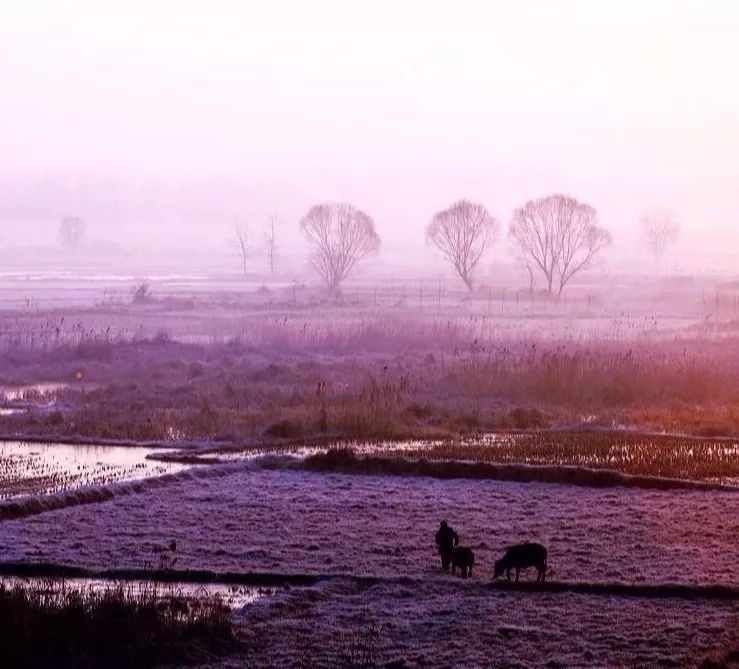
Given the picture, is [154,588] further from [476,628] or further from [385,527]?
[385,527]

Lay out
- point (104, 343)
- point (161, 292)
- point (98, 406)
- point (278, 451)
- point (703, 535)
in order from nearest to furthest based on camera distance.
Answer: point (703, 535) → point (278, 451) → point (98, 406) → point (104, 343) → point (161, 292)

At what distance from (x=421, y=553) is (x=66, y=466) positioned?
9657 mm

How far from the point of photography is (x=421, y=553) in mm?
14352

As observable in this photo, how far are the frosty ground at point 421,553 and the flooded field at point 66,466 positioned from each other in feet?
4.40

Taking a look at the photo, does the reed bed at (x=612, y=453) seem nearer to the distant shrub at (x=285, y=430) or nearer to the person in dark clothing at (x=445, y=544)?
the distant shrub at (x=285, y=430)

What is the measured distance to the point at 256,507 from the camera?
17.4 meters

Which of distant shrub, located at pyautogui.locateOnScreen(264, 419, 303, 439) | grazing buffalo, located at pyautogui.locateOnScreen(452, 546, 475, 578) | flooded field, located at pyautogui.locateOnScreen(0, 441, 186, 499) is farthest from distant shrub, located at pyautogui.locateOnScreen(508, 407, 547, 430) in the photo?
grazing buffalo, located at pyautogui.locateOnScreen(452, 546, 475, 578)

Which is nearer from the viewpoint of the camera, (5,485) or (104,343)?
(5,485)

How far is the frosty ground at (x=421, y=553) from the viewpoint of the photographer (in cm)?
1082

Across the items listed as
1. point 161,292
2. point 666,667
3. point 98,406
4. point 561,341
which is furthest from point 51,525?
point 161,292

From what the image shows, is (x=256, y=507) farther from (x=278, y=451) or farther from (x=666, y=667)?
(x=666, y=667)

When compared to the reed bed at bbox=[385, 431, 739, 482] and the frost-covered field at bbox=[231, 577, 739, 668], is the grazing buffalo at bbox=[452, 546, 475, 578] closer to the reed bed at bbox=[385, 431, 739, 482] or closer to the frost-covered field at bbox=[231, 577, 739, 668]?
the frost-covered field at bbox=[231, 577, 739, 668]

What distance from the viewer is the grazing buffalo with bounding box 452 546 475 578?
13.1 metres

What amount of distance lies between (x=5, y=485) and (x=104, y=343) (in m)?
23.1
